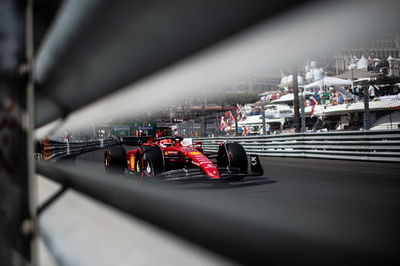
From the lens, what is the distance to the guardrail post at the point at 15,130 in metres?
0.88

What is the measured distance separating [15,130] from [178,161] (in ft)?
15.2

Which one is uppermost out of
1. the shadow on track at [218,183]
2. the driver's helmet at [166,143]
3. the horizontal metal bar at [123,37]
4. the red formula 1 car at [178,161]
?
the horizontal metal bar at [123,37]

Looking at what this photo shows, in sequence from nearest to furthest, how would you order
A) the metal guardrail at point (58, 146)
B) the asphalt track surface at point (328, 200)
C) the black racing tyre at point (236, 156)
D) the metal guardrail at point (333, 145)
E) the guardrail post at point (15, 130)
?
the asphalt track surface at point (328, 200) → the guardrail post at point (15, 130) → the metal guardrail at point (58, 146) → the black racing tyre at point (236, 156) → the metal guardrail at point (333, 145)

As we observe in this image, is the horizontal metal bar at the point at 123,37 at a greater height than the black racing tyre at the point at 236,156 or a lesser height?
greater

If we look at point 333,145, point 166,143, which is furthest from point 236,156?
point 333,145

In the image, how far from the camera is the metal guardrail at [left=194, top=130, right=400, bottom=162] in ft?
25.4

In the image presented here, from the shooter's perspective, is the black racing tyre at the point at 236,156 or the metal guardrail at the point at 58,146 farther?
the black racing tyre at the point at 236,156

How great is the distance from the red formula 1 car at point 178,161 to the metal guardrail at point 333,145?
232cm

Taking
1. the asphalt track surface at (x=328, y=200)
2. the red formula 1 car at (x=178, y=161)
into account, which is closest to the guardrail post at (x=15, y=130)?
the asphalt track surface at (x=328, y=200)

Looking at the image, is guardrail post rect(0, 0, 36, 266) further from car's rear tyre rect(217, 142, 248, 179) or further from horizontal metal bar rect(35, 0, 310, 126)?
car's rear tyre rect(217, 142, 248, 179)

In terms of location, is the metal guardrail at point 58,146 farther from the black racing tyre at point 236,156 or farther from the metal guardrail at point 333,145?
the metal guardrail at point 333,145

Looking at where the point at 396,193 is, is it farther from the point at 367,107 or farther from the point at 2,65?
the point at 367,107

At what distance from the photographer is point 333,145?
9461 mm

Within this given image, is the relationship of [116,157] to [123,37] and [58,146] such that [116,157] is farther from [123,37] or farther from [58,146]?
[123,37]
